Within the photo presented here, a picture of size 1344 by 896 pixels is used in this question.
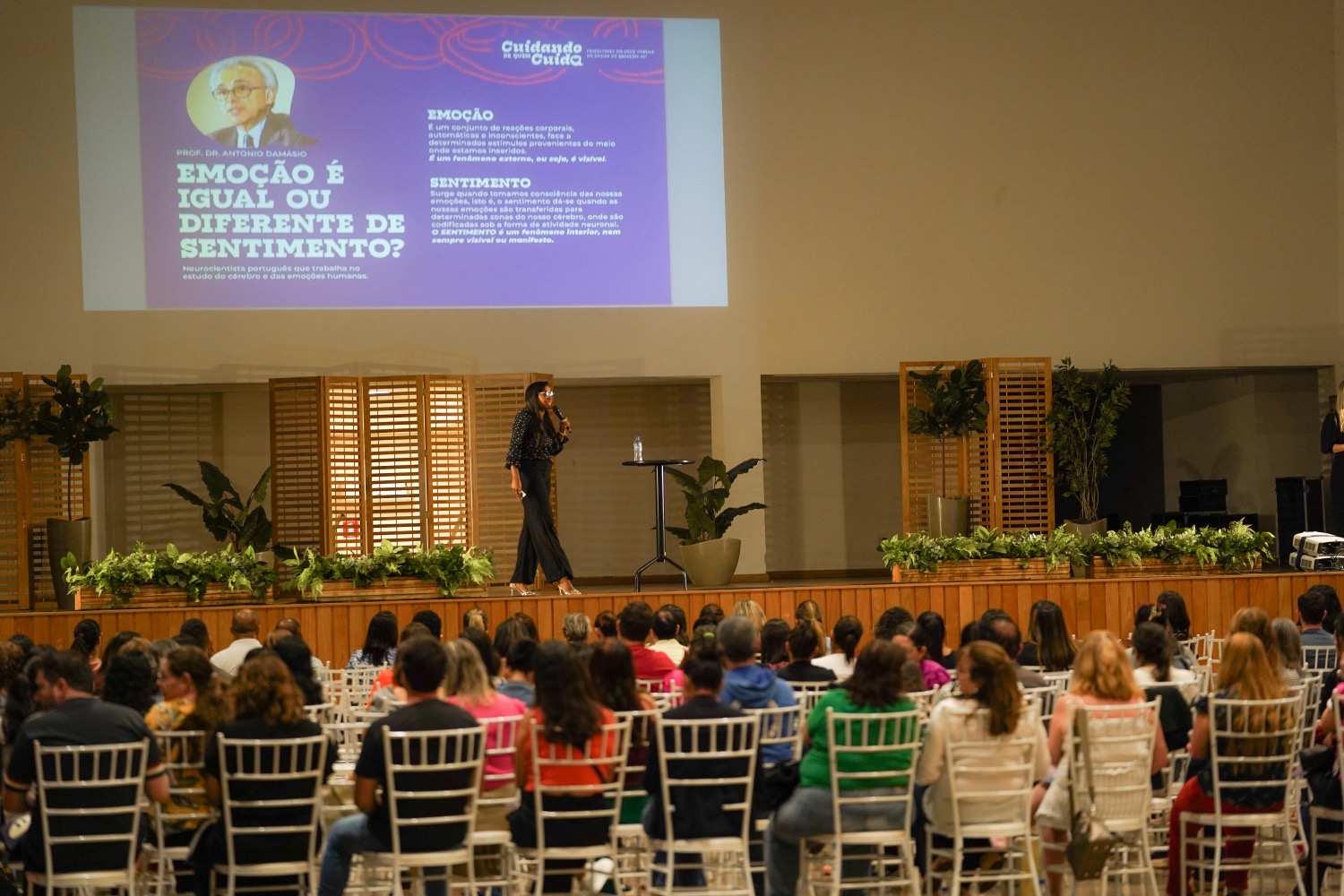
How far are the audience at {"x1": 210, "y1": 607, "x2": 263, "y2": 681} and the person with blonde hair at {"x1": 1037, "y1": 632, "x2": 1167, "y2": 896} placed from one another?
3.20 meters

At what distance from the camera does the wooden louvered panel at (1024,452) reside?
39.5 ft

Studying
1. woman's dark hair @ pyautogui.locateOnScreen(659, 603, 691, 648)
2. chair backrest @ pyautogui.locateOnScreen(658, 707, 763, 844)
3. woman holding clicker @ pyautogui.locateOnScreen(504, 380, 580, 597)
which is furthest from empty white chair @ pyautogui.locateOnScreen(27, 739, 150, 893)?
woman holding clicker @ pyautogui.locateOnScreen(504, 380, 580, 597)

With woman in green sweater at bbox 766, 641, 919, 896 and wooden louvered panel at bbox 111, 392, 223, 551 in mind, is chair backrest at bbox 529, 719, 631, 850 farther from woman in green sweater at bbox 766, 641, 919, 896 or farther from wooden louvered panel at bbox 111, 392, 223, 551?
wooden louvered panel at bbox 111, 392, 223, 551

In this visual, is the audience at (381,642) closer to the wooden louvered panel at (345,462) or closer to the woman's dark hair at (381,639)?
the woman's dark hair at (381,639)

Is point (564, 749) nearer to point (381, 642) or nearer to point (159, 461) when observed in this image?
point (381, 642)

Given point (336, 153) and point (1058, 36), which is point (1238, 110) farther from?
point (336, 153)

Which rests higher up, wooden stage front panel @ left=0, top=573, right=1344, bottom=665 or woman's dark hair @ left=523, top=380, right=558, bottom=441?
woman's dark hair @ left=523, top=380, right=558, bottom=441

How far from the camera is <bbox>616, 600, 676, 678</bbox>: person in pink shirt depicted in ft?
18.8

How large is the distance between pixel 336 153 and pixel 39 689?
7907 mm

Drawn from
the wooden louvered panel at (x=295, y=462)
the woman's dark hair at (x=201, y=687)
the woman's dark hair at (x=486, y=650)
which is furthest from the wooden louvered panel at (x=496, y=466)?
the woman's dark hair at (x=201, y=687)

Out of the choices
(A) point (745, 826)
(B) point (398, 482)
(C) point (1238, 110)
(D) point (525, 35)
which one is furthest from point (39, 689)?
(C) point (1238, 110)

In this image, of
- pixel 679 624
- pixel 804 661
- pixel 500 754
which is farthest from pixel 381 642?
pixel 500 754

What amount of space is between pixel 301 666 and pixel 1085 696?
8.68 feet

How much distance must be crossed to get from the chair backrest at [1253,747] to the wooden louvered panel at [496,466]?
7.51 metres
